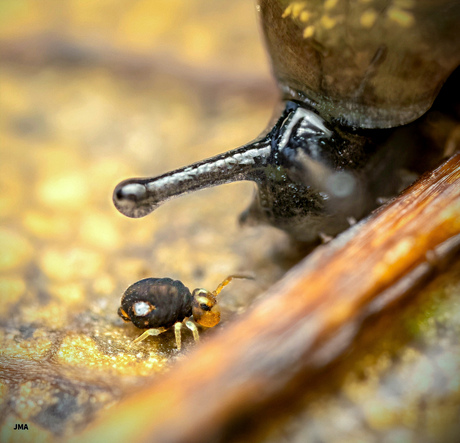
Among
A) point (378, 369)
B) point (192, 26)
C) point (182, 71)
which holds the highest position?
point (192, 26)

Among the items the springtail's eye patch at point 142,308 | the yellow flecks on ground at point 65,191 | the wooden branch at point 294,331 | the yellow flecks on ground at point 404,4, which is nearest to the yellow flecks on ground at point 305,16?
the yellow flecks on ground at point 404,4

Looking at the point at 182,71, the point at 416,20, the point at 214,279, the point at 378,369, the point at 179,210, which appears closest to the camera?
the point at 378,369

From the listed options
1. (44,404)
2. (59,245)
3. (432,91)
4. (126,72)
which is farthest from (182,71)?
(44,404)

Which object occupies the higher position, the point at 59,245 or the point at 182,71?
the point at 182,71

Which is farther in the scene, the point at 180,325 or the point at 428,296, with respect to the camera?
the point at 180,325

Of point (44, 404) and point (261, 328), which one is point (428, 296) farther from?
point (44, 404)

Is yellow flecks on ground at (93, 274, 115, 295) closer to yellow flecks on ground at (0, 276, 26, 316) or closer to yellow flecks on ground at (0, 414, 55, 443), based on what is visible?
yellow flecks on ground at (0, 276, 26, 316)
